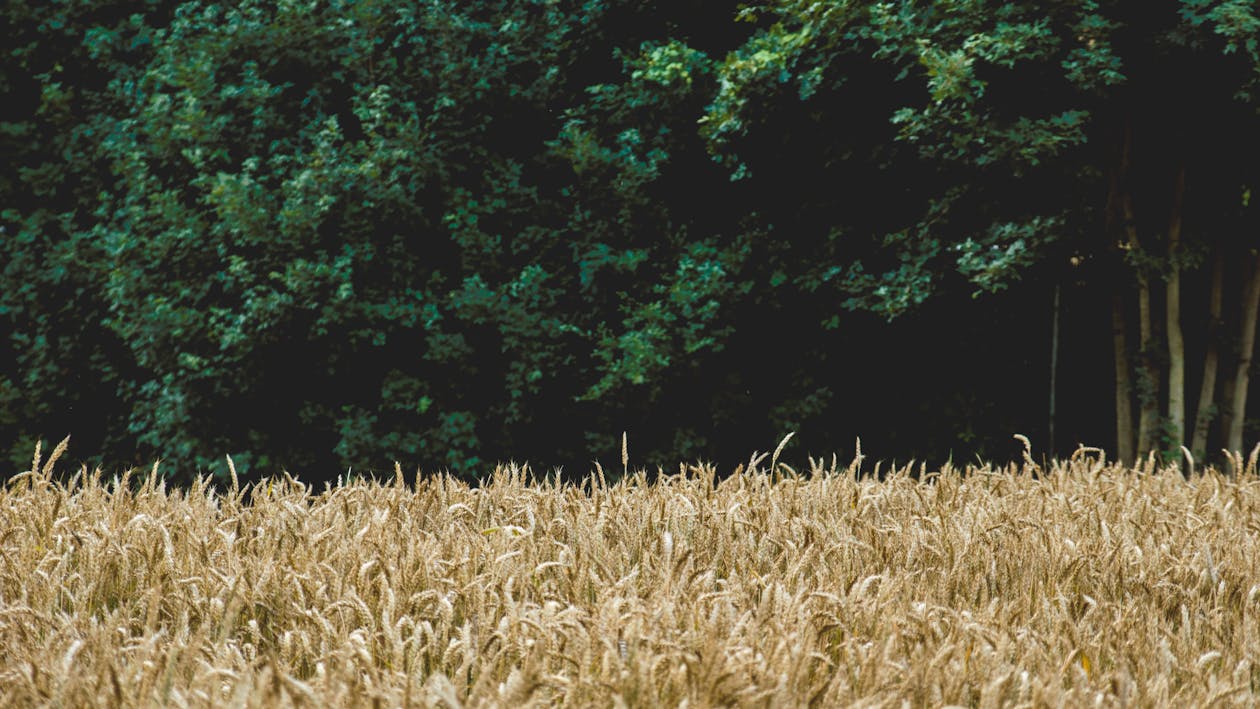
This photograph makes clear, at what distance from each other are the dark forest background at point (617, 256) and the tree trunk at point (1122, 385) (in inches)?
0.8

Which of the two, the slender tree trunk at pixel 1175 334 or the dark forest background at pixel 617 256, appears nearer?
the slender tree trunk at pixel 1175 334

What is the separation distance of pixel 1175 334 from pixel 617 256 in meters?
3.67

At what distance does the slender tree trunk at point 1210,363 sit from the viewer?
7371mm

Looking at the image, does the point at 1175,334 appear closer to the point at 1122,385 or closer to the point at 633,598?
the point at 1122,385

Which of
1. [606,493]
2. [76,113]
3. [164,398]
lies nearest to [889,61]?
[606,493]

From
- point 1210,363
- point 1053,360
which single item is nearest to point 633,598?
point 1210,363

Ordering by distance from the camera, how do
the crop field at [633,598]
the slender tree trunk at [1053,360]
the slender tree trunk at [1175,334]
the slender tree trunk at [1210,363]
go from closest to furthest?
the crop field at [633,598] → the slender tree trunk at [1175,334] → the slender tree trunk at [1210,363] → the slender tree trunk at [1053,360]

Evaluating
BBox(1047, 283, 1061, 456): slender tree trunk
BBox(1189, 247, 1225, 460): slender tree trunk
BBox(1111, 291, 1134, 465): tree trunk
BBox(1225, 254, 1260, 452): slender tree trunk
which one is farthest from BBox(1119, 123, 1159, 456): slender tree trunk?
BBox(1047, 283, 1061, 456): slender tree trunk

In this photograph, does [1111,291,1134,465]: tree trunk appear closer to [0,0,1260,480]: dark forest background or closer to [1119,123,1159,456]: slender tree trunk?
[0,0,1260,480]: dark forest background

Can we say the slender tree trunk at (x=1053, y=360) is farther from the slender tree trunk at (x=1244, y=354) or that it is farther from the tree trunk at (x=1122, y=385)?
the slender tree trunk at (x=1244, y=354)

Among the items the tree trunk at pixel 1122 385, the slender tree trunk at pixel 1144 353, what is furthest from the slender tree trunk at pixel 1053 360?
the slender tree trunk at pixel 1144 353

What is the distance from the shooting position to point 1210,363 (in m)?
7.52

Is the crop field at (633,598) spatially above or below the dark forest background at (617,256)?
below

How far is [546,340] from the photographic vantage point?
331 inches
